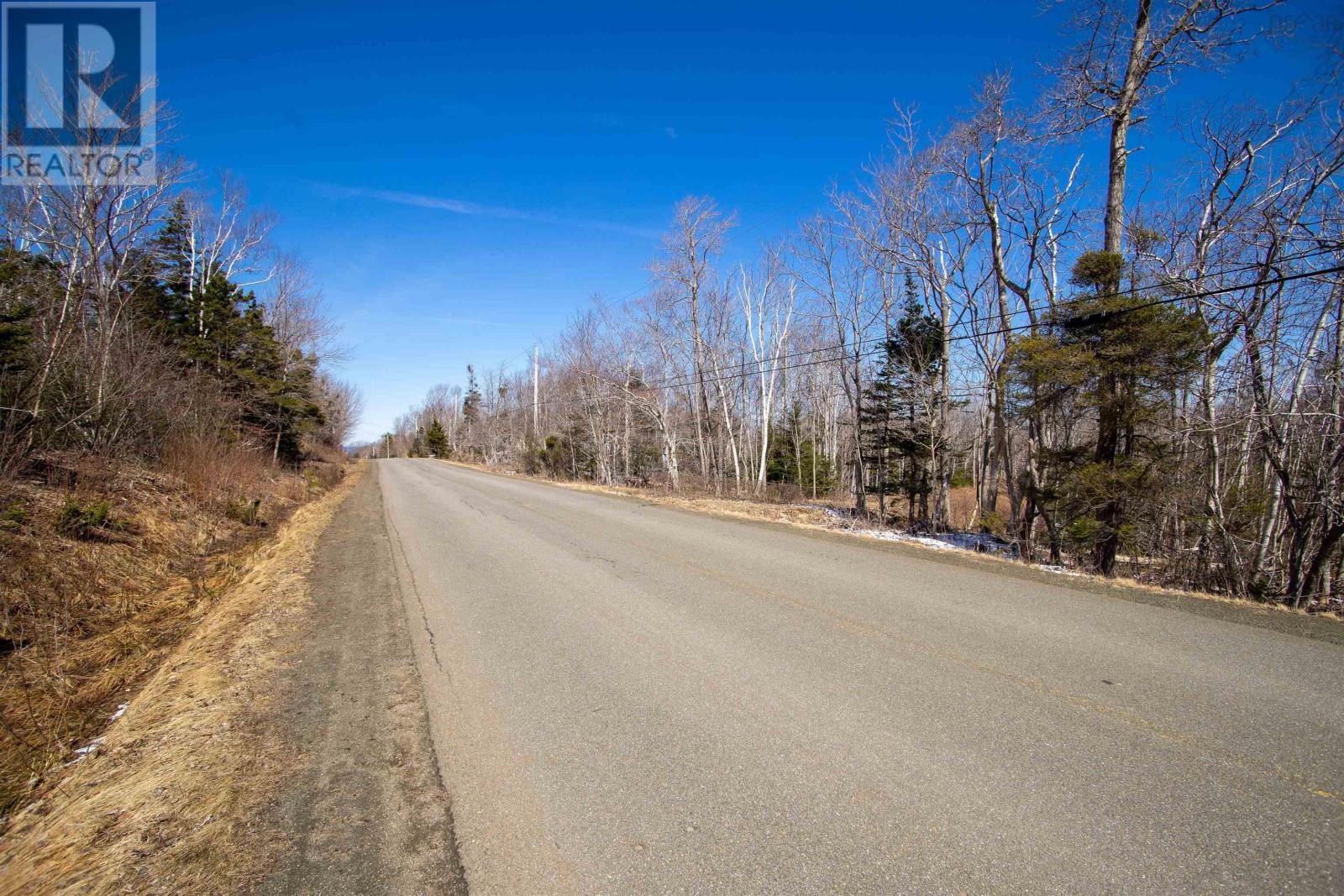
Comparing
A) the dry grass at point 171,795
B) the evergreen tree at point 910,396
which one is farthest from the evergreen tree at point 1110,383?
the dry grass at point 171,795

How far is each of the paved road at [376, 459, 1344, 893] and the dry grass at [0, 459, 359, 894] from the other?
3.18 ft

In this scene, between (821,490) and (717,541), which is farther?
(821,490)

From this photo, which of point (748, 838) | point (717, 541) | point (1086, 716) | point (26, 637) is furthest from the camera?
point (717, 541)

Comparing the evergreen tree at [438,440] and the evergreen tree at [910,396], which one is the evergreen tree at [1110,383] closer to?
the evergreen tree at [910,396]

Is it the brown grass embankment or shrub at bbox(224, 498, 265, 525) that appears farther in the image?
shrub at bbox(224, 498, 265, 525)

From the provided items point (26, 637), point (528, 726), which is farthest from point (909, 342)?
point (26, 637)

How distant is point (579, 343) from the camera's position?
3027cm

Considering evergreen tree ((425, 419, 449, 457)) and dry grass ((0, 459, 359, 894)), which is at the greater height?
evergreen tree ((425, 419, 449, 457))

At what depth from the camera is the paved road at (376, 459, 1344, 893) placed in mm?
2273

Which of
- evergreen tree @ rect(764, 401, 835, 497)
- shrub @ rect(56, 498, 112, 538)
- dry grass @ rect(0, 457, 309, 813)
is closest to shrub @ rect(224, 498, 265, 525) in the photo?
dry grass @ rect(0, 457, 309, 813)

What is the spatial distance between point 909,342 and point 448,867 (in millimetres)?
19669

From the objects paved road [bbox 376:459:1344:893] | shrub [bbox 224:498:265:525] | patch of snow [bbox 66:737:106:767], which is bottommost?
patch of snow [bbox 66:737:106:767]

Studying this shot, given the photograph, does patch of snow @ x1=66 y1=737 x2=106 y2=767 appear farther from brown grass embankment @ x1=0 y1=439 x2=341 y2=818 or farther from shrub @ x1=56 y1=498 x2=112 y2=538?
shrub @ x1=56 y1=498 x2=112 y2=538

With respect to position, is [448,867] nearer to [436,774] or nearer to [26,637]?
[436,774]
